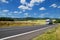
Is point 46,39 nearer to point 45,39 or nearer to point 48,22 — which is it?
point 45,39

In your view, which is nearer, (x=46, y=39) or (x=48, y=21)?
(x=46, y=39)

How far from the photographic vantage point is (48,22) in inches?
3024

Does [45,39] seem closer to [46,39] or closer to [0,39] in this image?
[46,39]

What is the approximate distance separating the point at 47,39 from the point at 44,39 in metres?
0.24

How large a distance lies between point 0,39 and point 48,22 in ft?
211

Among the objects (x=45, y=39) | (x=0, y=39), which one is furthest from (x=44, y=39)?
(x=0, y=39)

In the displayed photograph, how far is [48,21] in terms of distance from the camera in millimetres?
76875

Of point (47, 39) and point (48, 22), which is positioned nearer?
point (47, 39)

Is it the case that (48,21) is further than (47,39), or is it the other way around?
(48,21)

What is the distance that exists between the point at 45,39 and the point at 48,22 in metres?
63.6

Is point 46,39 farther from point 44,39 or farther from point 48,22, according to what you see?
point 48,22

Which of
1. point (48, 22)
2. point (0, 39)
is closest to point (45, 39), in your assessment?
point (0, 39)

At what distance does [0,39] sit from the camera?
43.4 ft

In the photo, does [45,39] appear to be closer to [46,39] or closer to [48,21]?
[46,39]
